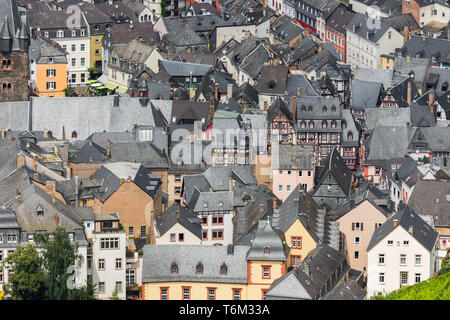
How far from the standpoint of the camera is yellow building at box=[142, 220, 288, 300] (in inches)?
3024

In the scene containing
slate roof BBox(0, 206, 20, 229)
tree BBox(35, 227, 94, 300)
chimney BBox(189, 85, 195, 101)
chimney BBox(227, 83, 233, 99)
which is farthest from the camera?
chimney BBox(189, 85, 195, 101)

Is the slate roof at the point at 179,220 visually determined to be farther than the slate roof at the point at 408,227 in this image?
Yes

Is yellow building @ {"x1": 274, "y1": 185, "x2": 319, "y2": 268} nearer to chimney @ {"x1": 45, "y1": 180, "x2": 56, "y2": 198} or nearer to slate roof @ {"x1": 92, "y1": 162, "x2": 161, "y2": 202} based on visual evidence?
slate roof @ {"x1": 92, "y1": 162, "x2": 161, "y2": 202}

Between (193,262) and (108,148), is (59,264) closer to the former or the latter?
(193,262)

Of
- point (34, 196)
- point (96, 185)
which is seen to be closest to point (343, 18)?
point (96, 185)

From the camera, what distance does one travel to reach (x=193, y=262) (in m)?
77.4

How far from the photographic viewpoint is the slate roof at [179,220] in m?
87.4

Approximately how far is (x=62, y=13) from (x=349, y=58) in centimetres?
4588

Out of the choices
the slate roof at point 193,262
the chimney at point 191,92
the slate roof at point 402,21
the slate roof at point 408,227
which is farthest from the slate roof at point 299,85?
the slate roof at point 193,262

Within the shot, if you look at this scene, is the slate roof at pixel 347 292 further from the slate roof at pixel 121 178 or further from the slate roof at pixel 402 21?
the slate roof at pixel 402 21

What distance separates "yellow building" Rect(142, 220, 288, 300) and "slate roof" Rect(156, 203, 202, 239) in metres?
9.36

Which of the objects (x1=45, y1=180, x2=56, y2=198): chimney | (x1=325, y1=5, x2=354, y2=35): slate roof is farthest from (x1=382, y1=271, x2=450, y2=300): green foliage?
(x1=325, y1=5, x2=354, y2=35): slate roof

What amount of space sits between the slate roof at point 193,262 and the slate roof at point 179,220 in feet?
28.5

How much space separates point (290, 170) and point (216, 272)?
92.4 feet
